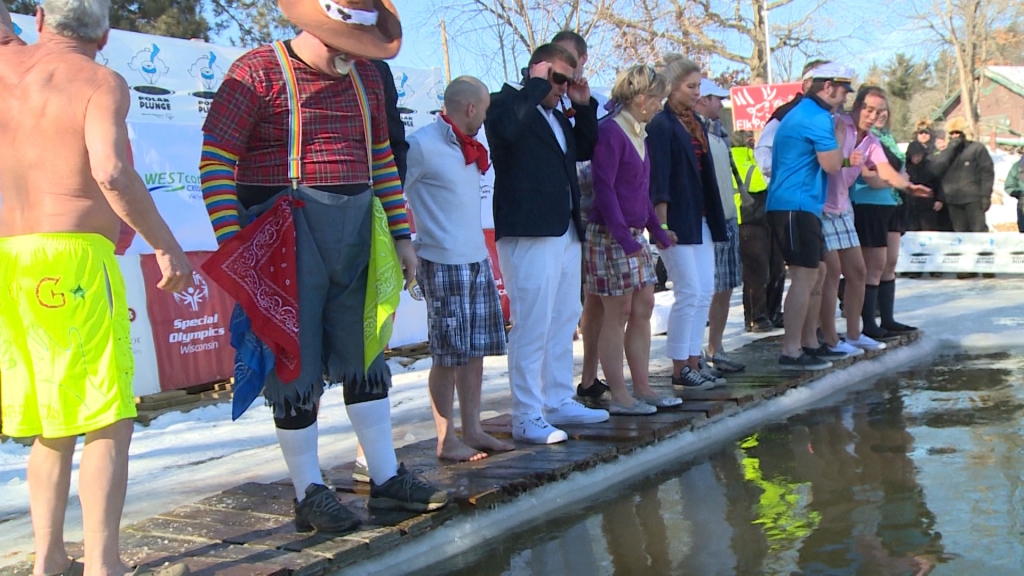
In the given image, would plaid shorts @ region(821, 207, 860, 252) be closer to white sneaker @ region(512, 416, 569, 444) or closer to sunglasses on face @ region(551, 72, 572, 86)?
sunglasses on face @ region(551, 72, 572, 86)

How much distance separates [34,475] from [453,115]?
7.53 feet

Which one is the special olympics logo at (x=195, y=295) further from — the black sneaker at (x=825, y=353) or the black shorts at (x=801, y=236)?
the black sneaker at (x=825, y=353)

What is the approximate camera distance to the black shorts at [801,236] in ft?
21.7

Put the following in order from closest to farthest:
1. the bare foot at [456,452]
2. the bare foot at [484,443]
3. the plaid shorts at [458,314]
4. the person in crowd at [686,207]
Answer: the plaid shorts at [458,314], the bare foot at [456,452], the bare foot at [484,443], the person in crowd at [686,207]

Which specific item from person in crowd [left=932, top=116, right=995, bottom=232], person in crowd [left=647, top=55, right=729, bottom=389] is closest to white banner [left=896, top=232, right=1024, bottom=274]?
person in crowd [left=932, top=116, right=995, bottom=232]

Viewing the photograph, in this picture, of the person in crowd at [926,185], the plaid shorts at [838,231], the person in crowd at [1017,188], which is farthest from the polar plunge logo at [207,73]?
the person in crowd at [1017,188]

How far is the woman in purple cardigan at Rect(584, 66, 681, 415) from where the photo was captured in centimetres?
536

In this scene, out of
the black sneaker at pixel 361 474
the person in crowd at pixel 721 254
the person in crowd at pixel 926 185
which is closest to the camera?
the black sneaker at pixel 361 474

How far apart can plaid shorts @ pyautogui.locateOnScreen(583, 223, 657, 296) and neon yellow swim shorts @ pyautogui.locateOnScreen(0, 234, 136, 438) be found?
292 centimetres

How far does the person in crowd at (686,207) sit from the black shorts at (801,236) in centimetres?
62

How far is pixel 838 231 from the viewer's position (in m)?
7.05

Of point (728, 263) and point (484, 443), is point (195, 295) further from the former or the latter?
point (728, 263)

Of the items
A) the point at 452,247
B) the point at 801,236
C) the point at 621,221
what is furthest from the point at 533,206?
the point at 801,236

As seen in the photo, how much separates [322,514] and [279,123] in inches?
52.9
